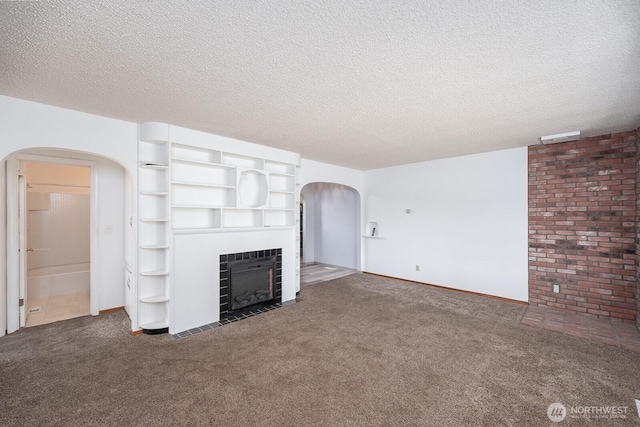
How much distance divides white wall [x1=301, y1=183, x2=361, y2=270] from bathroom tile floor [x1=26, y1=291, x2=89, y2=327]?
194 inches

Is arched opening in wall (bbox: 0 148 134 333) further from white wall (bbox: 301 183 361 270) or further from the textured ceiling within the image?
white wall (bbox: 301 183 361 270)

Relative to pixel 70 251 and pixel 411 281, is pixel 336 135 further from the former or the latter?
pixel 70 251

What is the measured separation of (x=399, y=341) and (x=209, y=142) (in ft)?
11.2

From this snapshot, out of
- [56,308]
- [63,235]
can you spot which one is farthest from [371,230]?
[63,235]

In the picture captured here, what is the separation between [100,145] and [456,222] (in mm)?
5401

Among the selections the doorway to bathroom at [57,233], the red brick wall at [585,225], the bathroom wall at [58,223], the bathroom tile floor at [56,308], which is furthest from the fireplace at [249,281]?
the red brick wall at [585,225]

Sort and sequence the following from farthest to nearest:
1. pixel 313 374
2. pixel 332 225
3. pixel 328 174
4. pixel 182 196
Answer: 1. pixel 332 225
2. pixel 328 174
3. pixel 182 196
4. pixel 313 374

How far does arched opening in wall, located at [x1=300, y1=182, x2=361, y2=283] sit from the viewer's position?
698 centimetres

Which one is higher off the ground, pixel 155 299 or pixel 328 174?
pixel 328 174

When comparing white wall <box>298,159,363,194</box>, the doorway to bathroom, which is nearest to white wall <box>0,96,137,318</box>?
the doorway to bathroom

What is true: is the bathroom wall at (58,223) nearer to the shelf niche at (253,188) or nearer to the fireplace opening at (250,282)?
the fireplace opening at (250,282)

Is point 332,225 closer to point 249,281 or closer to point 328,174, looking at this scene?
point 328,174

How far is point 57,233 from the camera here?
5.21 m

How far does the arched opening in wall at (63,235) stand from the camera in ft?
10.4
